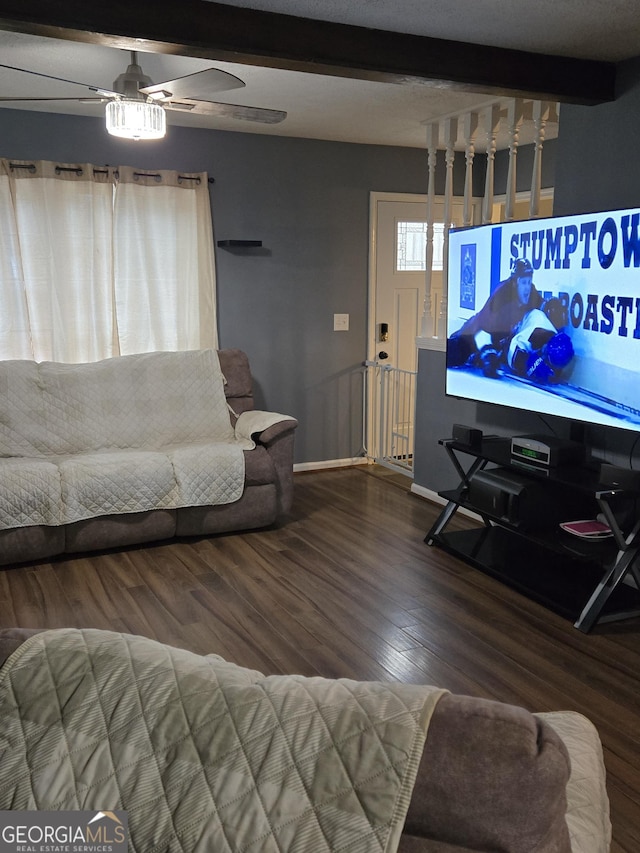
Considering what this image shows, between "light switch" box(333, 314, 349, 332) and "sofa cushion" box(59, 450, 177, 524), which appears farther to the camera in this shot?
"light switch" box(333, 314, 349, 332)

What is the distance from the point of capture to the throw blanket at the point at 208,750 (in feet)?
2.71

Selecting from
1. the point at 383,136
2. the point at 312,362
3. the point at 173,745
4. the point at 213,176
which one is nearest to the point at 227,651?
the point at 173,745

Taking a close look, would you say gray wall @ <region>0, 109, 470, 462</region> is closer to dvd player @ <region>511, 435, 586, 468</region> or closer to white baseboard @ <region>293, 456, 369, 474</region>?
white baseboard @ <region>293, 456, 369, 474</region>

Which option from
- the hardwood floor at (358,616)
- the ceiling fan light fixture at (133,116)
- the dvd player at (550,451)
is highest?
the ceiling fan light fixture at (133,116)

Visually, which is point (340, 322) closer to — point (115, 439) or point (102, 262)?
point (102, 262)

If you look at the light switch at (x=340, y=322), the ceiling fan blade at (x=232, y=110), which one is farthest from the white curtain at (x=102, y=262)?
the ceiling fan blade at (x=232, y=110)

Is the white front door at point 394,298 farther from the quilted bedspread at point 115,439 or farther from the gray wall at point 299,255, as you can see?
the quilted bedspread at point 115,439

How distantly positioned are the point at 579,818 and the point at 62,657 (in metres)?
0.83

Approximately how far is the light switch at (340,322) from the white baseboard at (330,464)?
1.02 meters

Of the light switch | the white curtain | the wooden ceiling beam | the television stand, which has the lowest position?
the television stand

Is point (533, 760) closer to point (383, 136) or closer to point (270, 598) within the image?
point (270, 598)

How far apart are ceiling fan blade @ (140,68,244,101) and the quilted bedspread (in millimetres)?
1910

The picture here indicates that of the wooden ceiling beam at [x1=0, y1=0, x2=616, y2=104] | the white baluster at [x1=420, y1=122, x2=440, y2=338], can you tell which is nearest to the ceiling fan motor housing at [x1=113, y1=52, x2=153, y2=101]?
the wooden ceiling beam at [x1=0, y1=0, x2=616, y2=104]

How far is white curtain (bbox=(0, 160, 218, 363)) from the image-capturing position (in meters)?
4.64
